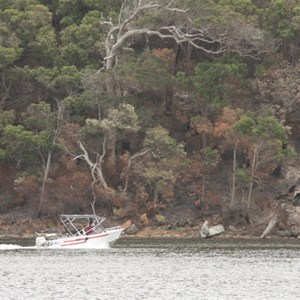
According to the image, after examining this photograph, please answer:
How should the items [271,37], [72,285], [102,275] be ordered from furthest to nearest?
[271,37]
[102,275]
[72,285]

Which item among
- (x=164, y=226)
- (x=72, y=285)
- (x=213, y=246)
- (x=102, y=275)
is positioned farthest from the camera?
(x=164, y=226)

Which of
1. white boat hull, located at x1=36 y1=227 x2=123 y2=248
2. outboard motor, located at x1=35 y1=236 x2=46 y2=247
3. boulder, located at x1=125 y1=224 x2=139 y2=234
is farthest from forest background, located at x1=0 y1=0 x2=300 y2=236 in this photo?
outboard motor, located at x1=35 y1=236 x2=46 y2=247

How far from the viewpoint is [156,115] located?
272 feet

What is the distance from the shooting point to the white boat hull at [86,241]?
64500 millimetres

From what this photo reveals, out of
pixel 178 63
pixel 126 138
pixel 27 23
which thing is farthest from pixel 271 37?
pixel 27 23

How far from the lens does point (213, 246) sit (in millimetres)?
62594

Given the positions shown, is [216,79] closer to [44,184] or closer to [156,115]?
[156,115]

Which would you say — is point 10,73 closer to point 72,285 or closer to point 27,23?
point 27,23

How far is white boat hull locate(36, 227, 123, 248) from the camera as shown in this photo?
6450 cm

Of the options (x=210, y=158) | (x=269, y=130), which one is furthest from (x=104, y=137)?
(x=269, y=130)

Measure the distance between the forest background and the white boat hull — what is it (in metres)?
11.2

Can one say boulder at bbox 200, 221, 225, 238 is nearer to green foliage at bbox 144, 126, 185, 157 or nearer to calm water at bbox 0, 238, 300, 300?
calm water at bbox 0, 238, 300, 300

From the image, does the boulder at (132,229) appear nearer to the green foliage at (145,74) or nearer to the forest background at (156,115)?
the forest background at (156,115)

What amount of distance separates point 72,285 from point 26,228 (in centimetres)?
3494
